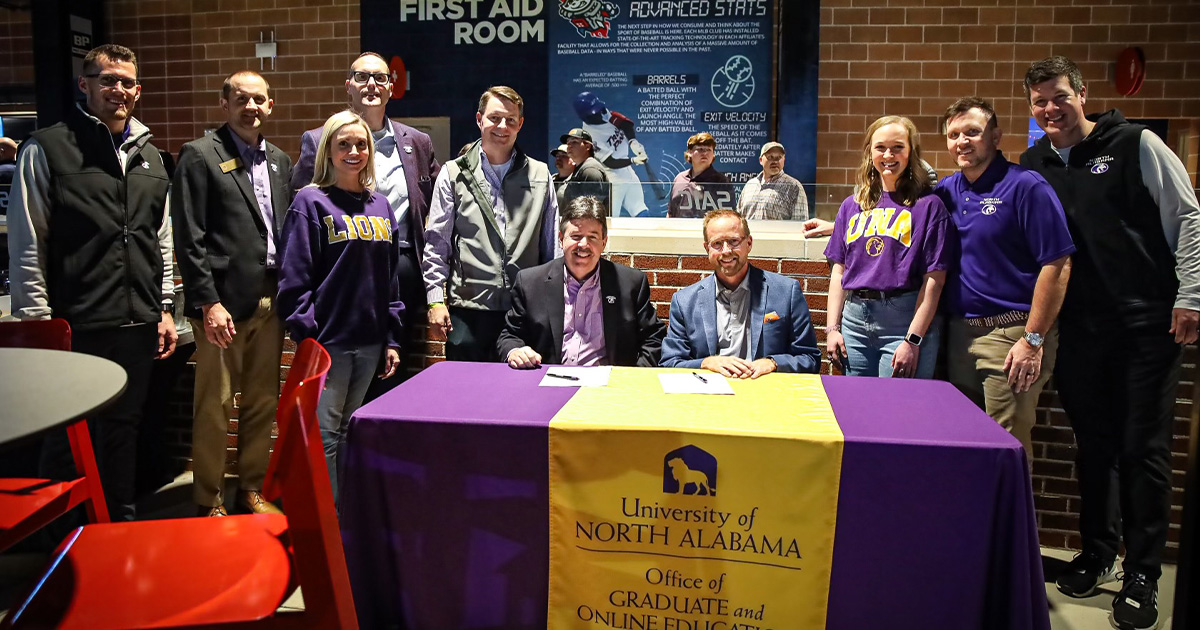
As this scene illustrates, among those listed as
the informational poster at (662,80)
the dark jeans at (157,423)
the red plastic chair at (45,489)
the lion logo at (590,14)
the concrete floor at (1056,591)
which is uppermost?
the lion logo at (590,14)

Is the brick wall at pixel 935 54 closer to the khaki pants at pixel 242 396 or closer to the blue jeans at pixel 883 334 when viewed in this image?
the blue jeans at pixel 883 334

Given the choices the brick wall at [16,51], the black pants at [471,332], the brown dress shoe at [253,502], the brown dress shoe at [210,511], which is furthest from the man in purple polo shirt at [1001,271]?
the brick wall at [16,51]

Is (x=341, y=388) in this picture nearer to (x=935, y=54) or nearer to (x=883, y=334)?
(x=883, y=334)

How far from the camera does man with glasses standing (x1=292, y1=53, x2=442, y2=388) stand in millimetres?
3160

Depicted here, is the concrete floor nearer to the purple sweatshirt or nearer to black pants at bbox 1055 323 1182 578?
black pants at bbox 1055 323 1182 578

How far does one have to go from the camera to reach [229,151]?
303 cm

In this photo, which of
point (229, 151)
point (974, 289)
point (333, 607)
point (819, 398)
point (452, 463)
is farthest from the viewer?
point (229, 151)

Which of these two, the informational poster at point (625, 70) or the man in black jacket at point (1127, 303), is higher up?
the informational poster at point (625, 70)

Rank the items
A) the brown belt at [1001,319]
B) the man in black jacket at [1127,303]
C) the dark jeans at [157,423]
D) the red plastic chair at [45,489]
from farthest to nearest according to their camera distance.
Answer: the dark jeans at [157,423] < the brown belt at [1001,319] < the man in black jacket at [1127,303] < the red plastic chair at [45,489]

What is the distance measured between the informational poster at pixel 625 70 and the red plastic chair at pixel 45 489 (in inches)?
164

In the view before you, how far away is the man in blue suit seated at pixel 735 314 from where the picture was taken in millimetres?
2729

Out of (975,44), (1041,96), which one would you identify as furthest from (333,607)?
(975,44)

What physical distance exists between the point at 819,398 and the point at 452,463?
3.29ft

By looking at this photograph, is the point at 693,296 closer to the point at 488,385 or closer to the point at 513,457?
the point at 488,385
